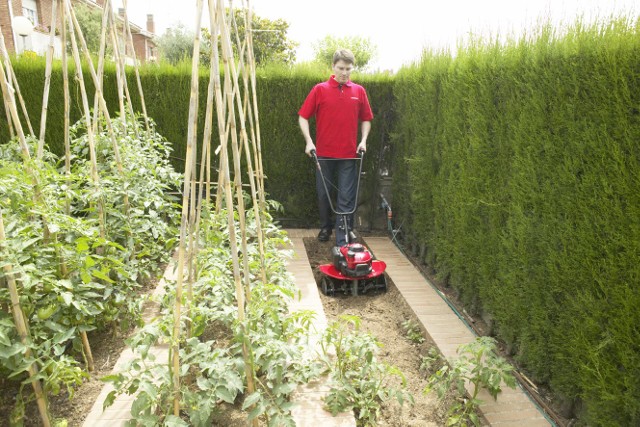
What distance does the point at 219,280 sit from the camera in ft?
8.46

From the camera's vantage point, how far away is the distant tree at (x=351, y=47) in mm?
27938

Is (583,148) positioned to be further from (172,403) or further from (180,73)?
(180,73)

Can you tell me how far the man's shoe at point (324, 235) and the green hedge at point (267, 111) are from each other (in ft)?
2.38

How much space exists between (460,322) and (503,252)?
734mm

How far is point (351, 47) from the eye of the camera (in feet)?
92.5

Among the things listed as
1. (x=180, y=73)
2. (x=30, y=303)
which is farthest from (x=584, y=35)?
(x=180, y=73)

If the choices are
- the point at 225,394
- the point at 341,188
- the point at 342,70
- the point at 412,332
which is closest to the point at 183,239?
the point at 225,394

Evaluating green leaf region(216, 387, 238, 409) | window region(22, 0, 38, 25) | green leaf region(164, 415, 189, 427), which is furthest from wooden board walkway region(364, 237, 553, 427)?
window region(22, 0, 38, 25)

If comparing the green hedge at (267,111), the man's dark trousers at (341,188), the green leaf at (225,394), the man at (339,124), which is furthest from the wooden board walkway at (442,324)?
the green leaf at (225,394)

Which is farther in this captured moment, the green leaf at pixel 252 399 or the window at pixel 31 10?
the window at pixel 31 10

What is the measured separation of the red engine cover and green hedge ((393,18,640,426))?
29.8 inches

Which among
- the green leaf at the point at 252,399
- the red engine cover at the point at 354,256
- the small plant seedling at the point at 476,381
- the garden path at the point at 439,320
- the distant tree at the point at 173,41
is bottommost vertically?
the garden path at the point at 439,320

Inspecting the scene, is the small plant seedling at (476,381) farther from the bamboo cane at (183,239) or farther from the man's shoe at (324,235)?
the man's shoe at (324,235)

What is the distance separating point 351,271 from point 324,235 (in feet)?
5.42
